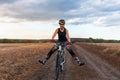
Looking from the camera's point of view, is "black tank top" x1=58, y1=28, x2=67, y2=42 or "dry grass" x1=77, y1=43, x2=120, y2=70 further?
"dry grass" x1=77, y1=43, x2=120, y2=70

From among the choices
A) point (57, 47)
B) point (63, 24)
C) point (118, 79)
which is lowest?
point (118, 79)

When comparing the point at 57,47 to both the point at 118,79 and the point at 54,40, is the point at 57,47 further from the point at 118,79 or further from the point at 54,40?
the point at 118,79

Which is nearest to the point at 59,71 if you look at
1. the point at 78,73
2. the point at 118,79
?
the point at 78,73

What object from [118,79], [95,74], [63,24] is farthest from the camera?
[95,74]

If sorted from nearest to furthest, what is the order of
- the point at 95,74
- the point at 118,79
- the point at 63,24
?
the point at 63,24, the point at 118,79, the point at 95,74

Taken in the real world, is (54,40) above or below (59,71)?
above

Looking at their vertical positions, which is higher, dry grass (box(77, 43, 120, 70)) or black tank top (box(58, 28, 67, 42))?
black tank top (box(58, 28, 67, 42))

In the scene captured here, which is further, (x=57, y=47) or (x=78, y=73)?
(x=78, y=73)

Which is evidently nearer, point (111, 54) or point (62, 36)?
point (62, 36)

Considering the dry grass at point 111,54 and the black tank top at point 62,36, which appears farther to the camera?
the dry grass at point 111,54

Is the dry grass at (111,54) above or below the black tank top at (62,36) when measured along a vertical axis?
below

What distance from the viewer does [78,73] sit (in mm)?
19906

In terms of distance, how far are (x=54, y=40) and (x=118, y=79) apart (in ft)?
13.2

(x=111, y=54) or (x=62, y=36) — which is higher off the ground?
(x=62, y=36)
